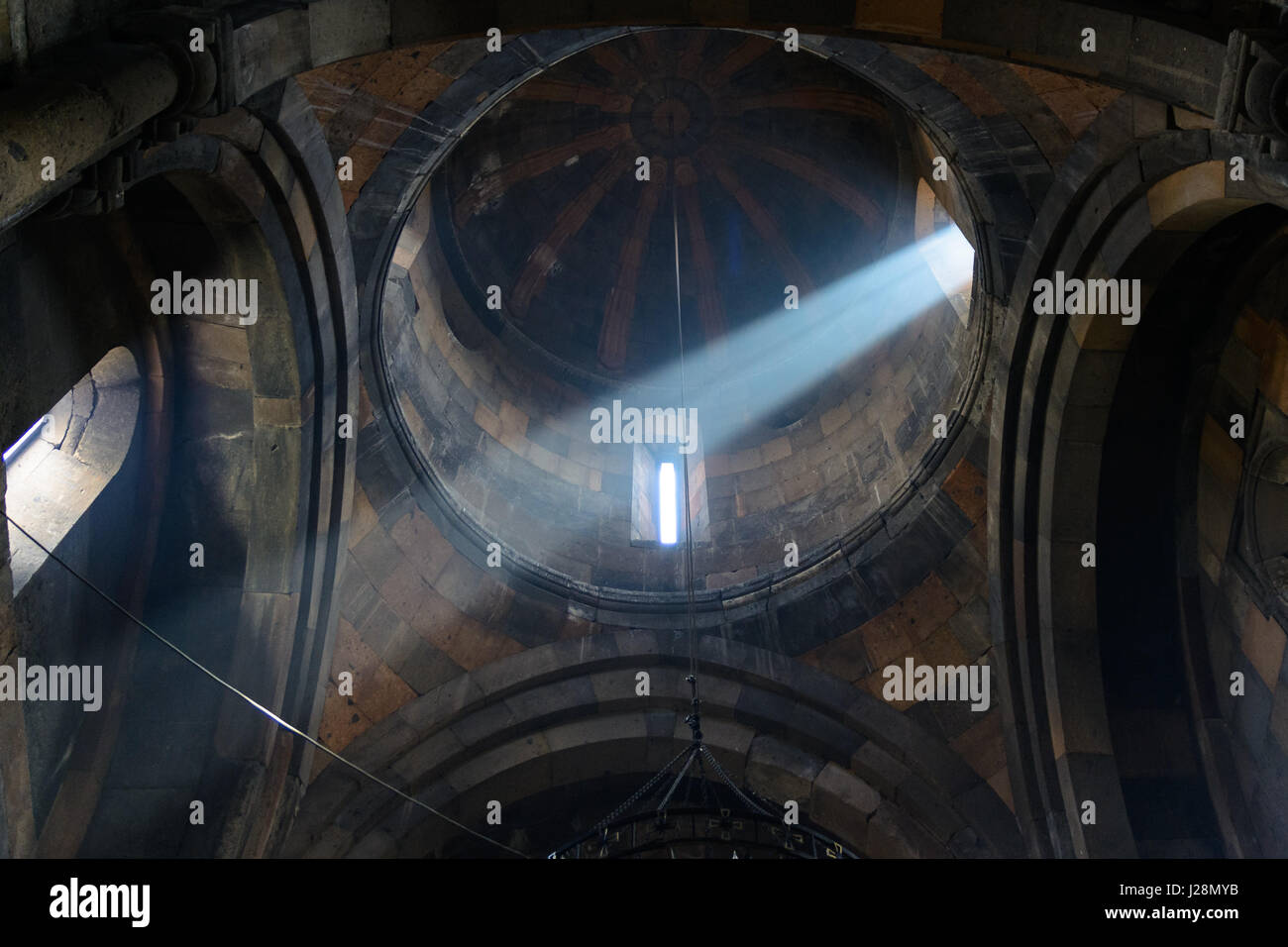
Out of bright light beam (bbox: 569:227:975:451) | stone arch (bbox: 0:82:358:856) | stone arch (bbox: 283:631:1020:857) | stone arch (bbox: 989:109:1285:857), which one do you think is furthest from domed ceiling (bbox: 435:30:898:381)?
stone arch (bbox: 0:82:358:856)

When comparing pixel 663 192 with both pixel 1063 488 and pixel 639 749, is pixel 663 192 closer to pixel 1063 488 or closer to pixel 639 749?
pixel 639 749

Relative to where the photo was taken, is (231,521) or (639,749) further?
(639,749)

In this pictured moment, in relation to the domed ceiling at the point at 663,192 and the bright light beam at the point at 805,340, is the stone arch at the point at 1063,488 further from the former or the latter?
the domed ceiling at the point at 663,192

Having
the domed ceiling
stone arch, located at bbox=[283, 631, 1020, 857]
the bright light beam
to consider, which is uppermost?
the domed ceiling

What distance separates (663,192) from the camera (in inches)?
617

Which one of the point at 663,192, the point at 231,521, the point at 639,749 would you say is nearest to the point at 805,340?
the point at 663,192

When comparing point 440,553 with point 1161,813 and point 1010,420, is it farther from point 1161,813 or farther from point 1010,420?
point 1161,813

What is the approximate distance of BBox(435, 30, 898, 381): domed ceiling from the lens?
13.9 meters

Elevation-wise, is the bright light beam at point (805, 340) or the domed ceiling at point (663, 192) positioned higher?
the domed ceiling at point (663, 192)

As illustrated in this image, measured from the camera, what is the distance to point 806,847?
952 cm

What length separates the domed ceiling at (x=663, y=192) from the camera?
1387 centimetres

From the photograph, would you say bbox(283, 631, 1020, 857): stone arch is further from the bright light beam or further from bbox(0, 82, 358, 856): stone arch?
the bright light beam

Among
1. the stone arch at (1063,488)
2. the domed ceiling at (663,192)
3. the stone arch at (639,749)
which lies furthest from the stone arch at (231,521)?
the domed ceiling at (663,192)

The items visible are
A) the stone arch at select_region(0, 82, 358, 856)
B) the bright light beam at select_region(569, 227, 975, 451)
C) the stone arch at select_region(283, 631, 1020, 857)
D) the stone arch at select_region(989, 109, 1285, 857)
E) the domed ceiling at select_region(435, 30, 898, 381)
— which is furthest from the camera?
the domed ceiling at select_region(435, 30, 898, 381)
